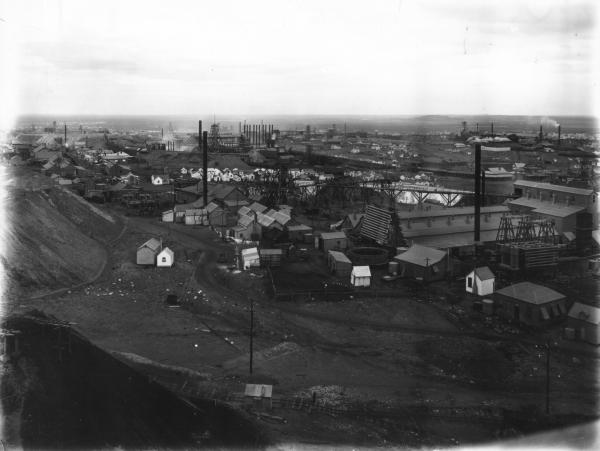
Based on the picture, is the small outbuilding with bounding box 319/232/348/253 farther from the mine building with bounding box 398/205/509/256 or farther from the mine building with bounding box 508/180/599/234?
the mine building with bounding box 508/180/599/234

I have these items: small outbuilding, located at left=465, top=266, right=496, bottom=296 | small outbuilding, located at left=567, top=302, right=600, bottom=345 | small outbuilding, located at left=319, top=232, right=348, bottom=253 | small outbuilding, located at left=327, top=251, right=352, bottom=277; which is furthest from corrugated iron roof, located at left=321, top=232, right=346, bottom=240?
small outbuilding, located at left=567, top=302, right=600, bottom=345

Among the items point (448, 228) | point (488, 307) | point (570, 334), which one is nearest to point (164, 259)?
point (488, 307)

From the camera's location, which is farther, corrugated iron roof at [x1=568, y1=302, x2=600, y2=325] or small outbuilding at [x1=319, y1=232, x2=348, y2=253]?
small outbuilding at [x1=319, y1=232, x2=348, y2=253]

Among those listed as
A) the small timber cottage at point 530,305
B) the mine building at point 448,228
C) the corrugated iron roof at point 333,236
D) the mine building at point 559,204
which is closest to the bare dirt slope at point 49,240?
the corrugated iron roof at point 333,236

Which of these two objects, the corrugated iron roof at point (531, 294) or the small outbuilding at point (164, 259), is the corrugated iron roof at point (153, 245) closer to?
the small outbuilding at point (164, 259)

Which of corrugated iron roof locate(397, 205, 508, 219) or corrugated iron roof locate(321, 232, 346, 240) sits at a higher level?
corrugated iron roof locate(397, 205, 508, 219)

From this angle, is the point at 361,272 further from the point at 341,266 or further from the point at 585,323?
the point at 585,323
